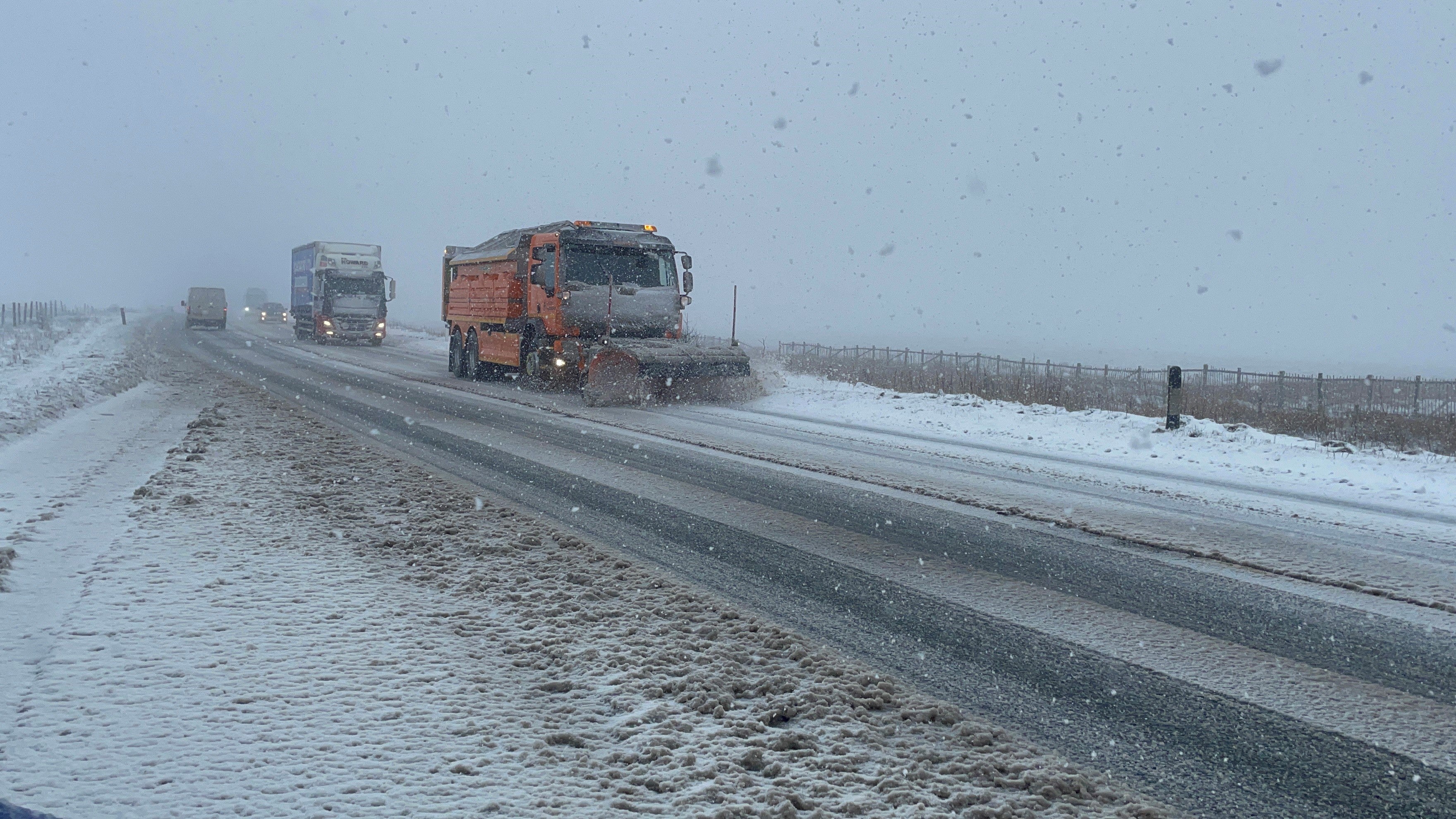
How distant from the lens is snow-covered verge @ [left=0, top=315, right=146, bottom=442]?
1241 cm

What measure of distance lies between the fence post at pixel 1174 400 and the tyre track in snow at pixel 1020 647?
711cm

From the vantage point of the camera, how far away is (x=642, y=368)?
16.4 meters

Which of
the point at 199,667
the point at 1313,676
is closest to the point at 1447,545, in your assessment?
the point at 1313,676

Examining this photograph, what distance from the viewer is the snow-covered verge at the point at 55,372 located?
12406mm

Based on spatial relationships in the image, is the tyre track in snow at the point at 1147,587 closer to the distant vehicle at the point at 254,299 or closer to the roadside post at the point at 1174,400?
the roadside post at the point at 1174,400

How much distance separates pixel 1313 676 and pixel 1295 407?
21.5m

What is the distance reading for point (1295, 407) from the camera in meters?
22.6

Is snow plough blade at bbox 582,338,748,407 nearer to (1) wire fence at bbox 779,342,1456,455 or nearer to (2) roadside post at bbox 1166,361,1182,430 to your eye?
(1) wire fence at bbox 779,342,1456,455

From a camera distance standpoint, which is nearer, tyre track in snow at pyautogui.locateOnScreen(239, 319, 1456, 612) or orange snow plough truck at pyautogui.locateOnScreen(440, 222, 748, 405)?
tyre track in snow at pyautogui.locateOnScreen(239, 319, 1456, 612)

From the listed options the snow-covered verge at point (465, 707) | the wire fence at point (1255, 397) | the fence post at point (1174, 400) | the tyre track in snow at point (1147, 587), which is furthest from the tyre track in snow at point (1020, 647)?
the wire fence at point (1255, 397)

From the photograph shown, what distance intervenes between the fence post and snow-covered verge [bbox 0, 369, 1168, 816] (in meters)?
10.4

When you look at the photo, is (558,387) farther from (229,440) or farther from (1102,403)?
(1102,403)

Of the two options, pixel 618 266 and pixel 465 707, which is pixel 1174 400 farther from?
pixel 465 707

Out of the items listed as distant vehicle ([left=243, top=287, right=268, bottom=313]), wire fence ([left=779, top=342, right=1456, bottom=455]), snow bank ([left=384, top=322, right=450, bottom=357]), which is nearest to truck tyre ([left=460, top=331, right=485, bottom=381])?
snow bank ([left=384, top=322, right=450, bottom=357])
